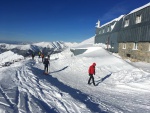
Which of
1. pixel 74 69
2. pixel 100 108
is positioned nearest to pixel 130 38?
pixel 74 69

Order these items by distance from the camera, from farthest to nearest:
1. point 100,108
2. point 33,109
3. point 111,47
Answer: point 111,47 < point 100,108 < point 33,109

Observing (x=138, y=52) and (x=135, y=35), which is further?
(x=135, y=35)

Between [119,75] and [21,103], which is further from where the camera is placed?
[119,75]

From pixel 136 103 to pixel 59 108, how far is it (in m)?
4.06

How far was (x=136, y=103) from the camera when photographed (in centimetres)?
824

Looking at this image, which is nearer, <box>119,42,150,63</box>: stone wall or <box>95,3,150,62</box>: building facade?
<box>119,42,150,63</box>: stone wall

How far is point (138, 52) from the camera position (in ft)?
77.0

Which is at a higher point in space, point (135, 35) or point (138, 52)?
point (135, 35)

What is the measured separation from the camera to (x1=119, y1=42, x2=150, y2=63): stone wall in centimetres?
2170

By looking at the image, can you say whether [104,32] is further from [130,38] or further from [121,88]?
[121,88]

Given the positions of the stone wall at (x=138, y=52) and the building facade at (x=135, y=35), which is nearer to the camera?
the stone wall at (x=138, y=52)

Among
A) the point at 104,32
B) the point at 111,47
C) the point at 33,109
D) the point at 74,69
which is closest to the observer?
the point at 33,109

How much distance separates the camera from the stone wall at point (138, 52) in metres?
21.7

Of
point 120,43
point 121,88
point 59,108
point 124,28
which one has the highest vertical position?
point 124,28
